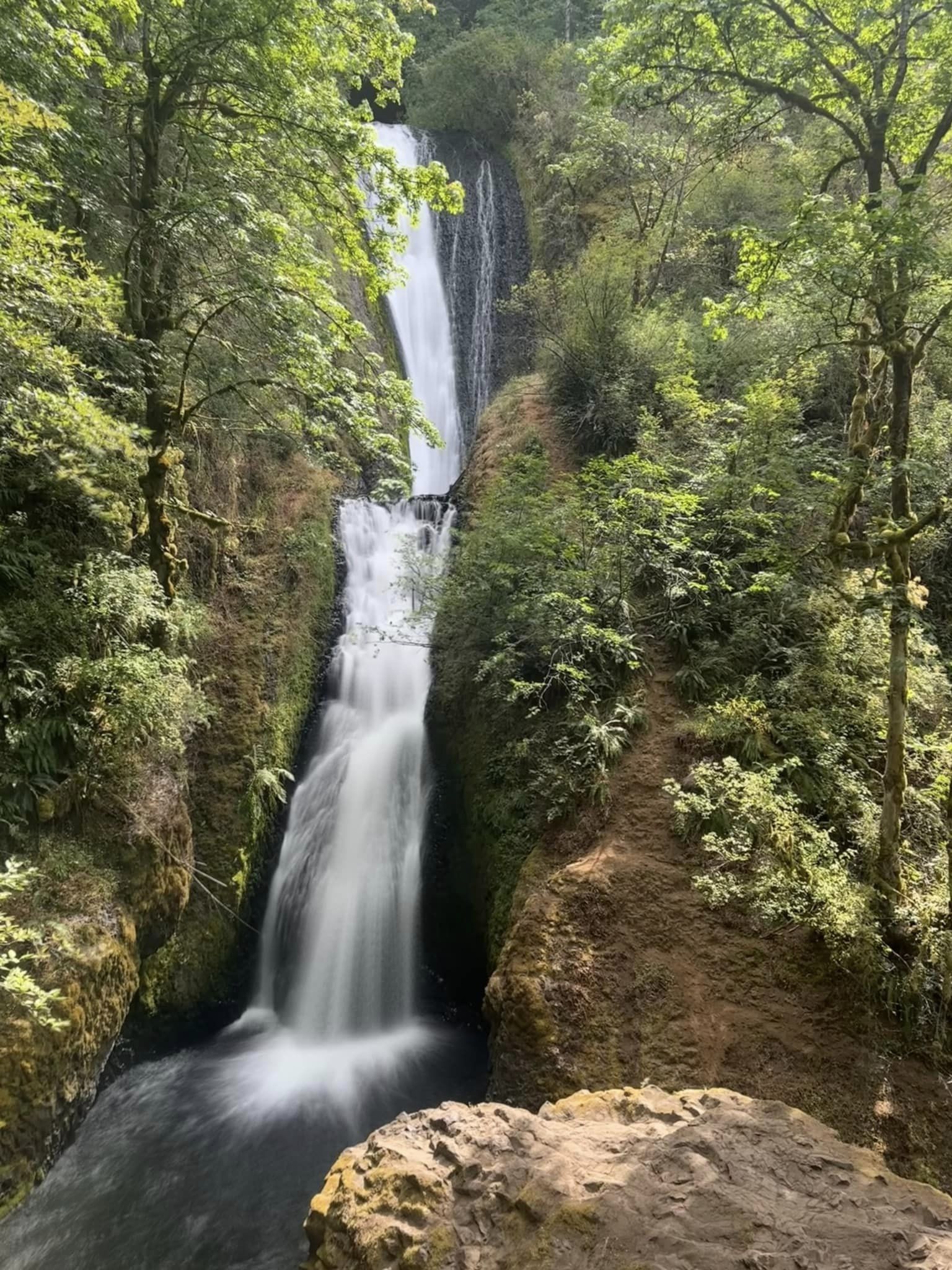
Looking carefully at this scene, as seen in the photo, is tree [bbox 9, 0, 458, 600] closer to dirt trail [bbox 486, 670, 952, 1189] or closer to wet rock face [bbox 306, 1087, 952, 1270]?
dirt trail [bbox 486, 670, 952, 1189]

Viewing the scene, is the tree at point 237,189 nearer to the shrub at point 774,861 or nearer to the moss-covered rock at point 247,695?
the moss-covered rock at point 247,695

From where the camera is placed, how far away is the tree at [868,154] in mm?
5008

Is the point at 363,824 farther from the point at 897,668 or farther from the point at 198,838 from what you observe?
the point at 897,668

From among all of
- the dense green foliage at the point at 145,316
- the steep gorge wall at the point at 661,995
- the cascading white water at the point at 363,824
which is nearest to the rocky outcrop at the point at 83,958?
the dense green foliage at the point at 145,316

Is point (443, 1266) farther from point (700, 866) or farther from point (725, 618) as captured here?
point (725, 618)

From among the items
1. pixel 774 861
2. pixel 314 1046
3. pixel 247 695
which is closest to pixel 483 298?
pixel 247 695

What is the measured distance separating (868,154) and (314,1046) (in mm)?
11063

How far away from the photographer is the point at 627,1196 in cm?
344

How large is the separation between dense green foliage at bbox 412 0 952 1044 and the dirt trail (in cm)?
36

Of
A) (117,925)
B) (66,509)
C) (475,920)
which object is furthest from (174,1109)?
(66,509)

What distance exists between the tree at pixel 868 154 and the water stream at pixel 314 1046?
5.84m

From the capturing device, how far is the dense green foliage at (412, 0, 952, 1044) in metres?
5.29

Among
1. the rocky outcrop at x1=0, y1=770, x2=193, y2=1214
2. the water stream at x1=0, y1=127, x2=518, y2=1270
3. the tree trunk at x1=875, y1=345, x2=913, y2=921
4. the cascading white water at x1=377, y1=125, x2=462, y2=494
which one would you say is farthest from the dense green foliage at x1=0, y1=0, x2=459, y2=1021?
the cascading white water at x1=377, y1=125, x2=462, y2=494

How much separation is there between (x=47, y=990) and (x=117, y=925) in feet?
2.90
